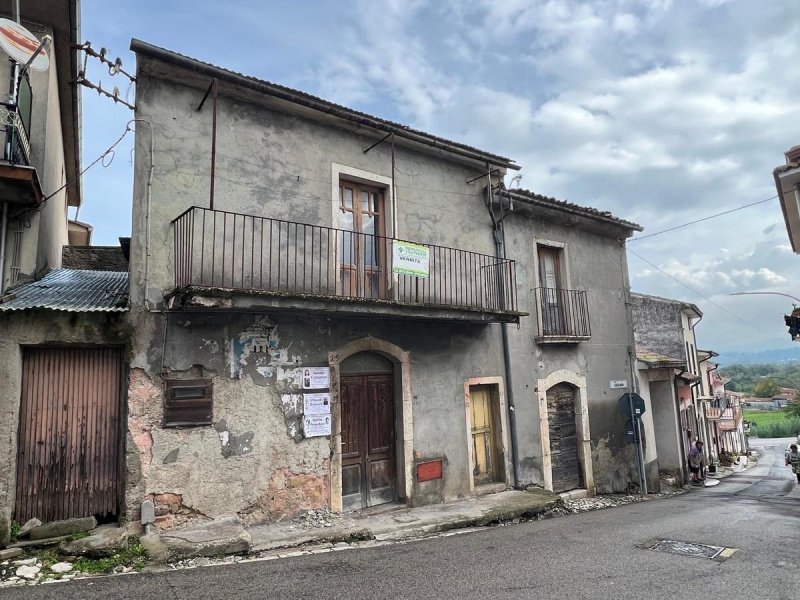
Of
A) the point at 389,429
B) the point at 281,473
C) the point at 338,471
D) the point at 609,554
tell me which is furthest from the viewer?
the point at 389,429

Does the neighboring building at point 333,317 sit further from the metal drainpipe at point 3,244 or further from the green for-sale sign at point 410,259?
the metal drainpipe at point 3,244

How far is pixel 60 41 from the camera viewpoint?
27.5 feet

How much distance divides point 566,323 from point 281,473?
7.67 metres

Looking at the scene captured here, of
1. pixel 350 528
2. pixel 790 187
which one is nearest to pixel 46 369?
pixel 350 528

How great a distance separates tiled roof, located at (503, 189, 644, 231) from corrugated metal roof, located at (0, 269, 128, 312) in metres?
7.76

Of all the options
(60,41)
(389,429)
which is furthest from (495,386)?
(60,41)

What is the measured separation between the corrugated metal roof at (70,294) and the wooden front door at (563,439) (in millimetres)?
8971

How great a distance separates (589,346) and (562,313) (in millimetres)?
1232

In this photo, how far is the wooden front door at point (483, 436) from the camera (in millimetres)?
10398

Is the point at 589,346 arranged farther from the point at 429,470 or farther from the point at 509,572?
the point at 509,572

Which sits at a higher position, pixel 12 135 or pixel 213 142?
pixel 213 142

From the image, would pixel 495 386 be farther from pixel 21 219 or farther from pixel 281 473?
pixel 21 219

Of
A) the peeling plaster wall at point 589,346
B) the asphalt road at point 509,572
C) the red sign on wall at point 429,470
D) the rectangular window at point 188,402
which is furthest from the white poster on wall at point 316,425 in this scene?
the peeling plaster wall at point 589,346

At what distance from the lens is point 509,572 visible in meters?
5.62
